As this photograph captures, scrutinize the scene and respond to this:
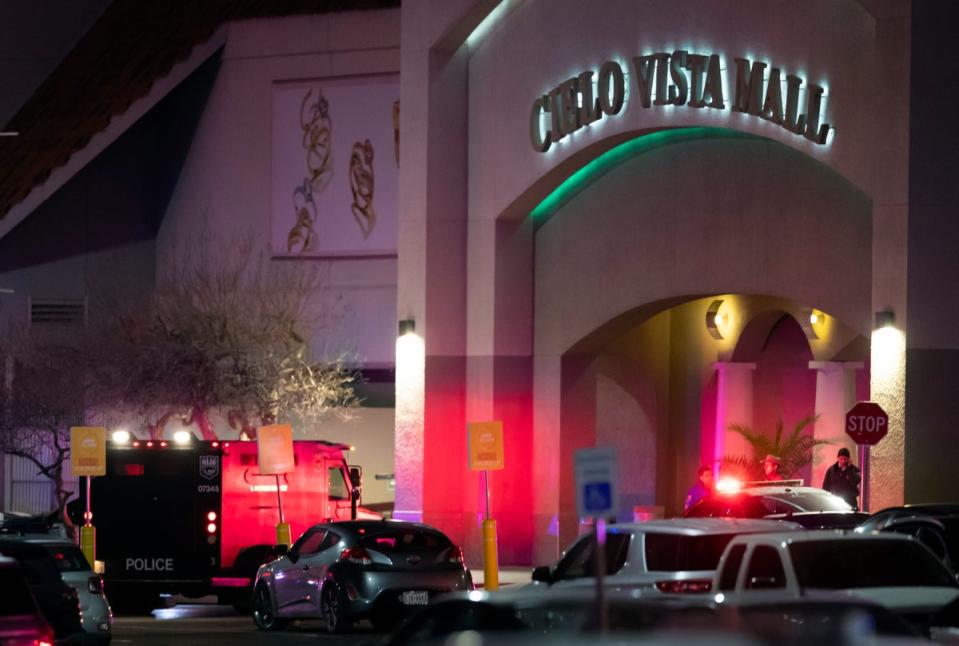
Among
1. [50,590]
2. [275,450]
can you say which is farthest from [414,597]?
[275,450]

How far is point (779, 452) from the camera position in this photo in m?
33.7

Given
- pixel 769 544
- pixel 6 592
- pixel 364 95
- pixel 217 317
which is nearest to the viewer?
pixel 6 592

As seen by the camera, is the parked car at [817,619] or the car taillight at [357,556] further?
the car taillight at [357,556]

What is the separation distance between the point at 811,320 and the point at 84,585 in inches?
724

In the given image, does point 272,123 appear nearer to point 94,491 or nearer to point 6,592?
point 94,491

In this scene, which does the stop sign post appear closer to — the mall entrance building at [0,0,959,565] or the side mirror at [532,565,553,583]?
the mall entrance building at [0,0,959,565]

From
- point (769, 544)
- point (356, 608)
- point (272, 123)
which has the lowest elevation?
point (356, 608)

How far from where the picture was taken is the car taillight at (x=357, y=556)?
74.2 feet

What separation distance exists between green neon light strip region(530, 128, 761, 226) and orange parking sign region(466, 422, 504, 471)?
7143mm

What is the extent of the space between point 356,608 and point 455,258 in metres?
13.4

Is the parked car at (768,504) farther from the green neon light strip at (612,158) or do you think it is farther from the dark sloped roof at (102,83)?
the dark sloped roof at (102,83)

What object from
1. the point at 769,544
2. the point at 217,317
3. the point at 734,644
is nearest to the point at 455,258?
the point at 217,317

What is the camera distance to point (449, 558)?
23.2 metres

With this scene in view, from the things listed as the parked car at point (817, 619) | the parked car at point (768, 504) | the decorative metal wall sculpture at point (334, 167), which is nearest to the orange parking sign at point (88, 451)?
the parked car at point (768, 504)
